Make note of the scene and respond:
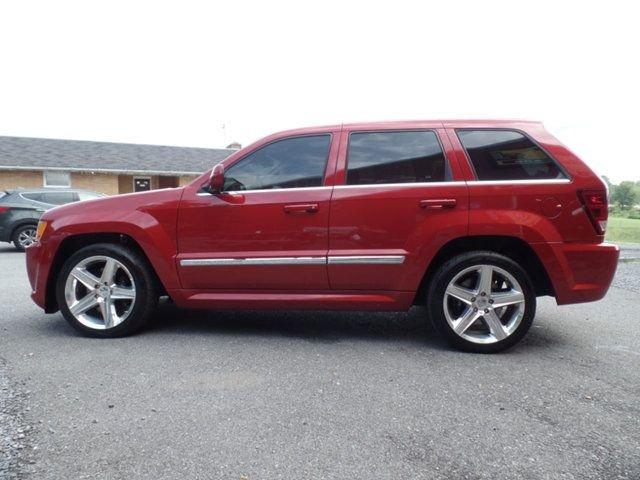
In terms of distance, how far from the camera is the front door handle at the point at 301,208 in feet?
10.9

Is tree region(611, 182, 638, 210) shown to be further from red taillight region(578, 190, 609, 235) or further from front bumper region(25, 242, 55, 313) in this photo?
front bumper region(25, 242, 55, 313)

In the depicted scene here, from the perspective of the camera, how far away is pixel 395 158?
11.0 feet

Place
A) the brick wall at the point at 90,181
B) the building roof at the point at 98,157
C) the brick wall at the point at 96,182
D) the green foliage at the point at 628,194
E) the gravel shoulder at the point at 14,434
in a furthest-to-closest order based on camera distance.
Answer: the brick wall at the point at 96,182
the building roof at the point at 98,157
the brick wall at the point at 90,181
the green foliage at the point at 628,194
the gravel shoulder at the point at 14,434

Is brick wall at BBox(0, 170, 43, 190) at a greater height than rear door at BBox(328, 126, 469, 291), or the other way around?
brick wall at BBox(0, 170, 43, 190)

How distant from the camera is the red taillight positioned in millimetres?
3051

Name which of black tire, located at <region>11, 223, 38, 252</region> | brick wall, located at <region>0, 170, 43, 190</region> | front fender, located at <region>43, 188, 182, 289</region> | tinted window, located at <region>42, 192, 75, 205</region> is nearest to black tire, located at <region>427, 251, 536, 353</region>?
front fender, located at <region>43, 188, 182, 289</region>

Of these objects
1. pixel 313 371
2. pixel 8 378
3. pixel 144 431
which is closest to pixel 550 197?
pixel 313 371

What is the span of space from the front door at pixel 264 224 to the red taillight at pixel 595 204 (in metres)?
1.85

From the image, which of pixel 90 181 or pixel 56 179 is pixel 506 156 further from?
pixel 56 179

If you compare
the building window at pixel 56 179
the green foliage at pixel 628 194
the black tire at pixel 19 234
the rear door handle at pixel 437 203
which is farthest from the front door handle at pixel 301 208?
the building window at pixel 56 179

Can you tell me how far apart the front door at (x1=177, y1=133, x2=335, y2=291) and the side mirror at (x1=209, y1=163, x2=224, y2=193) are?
0.20 ft

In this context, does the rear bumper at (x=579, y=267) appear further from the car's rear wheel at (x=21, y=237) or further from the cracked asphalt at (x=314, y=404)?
the car's rear wheel at (x=21, y=237)

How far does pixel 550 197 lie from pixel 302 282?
76.4 inches

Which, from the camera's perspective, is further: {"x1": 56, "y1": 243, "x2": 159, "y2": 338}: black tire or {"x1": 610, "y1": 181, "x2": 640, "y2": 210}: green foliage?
{"x1": 610, "y1": 181, "x2": 640, "y2": 210}: green foliage
